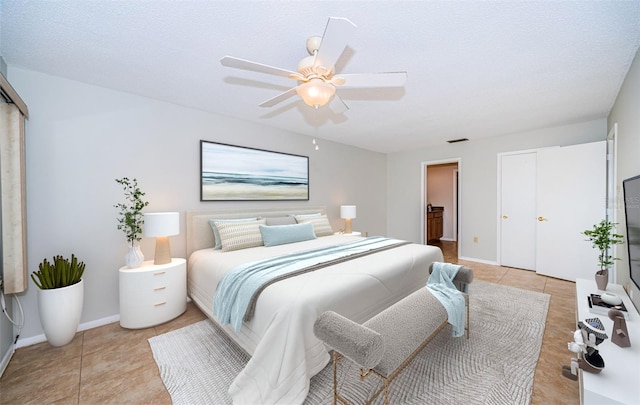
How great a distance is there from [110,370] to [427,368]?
235 centimetres

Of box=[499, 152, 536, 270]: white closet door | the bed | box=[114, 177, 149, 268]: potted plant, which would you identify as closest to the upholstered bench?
the bed

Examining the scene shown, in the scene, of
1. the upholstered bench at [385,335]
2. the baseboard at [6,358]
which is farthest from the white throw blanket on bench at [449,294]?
the baseboard at [6,358]

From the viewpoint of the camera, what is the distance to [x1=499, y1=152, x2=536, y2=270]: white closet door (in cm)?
425

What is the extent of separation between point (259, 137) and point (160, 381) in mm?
3043

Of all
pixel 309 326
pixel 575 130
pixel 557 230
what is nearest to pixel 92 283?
pixel 309 326

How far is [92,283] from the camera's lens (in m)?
2.51

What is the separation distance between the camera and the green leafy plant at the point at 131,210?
2.56 m

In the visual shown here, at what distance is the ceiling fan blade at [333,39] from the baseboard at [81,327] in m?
3.16

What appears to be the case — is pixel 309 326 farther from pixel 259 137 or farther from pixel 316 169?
pixel 316 169

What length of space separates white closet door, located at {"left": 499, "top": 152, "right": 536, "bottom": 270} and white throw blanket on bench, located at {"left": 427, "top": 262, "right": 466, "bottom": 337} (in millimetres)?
3072

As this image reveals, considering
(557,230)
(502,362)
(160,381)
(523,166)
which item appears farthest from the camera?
(523,166)

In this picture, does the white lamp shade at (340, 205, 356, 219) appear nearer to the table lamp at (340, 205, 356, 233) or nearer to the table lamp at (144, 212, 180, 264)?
the table lamp at (340, 205, 356, 233)

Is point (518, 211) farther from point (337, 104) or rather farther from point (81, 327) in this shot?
point (81, 327)

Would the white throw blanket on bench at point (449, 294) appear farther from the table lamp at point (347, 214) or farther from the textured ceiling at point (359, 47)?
the table lamp at point (347, 214)
